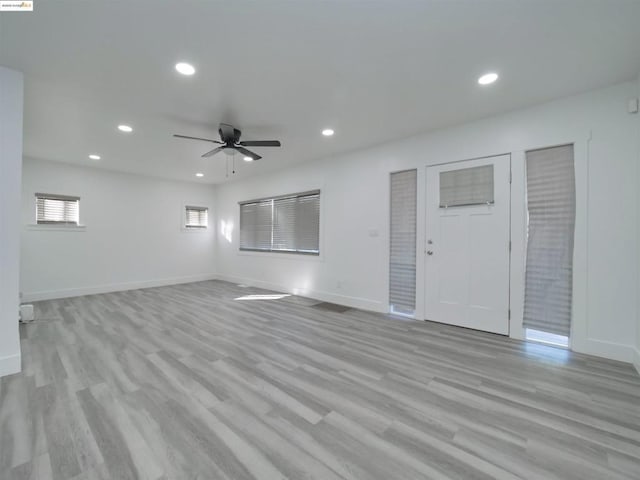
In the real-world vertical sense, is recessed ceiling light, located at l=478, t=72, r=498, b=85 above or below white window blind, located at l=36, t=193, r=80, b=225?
above

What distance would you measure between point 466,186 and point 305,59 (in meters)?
2.50

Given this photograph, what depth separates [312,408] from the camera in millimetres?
1804

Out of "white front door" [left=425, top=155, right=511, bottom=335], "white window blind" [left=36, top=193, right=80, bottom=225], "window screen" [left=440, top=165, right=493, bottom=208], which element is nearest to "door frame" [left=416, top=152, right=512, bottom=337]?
"white front door" [left=425, top=155, right=511, bottom=335]

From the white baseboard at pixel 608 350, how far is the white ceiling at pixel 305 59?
99.7 inches

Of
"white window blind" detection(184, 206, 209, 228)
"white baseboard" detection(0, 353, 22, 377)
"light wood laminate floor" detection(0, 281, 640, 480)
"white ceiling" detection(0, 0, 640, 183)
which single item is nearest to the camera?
"light wood laminate floor" detection(0, 281, 640, 480)

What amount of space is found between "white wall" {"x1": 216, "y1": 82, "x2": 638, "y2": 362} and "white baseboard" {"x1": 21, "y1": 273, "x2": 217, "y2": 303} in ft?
11.9

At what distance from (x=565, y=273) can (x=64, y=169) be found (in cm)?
811

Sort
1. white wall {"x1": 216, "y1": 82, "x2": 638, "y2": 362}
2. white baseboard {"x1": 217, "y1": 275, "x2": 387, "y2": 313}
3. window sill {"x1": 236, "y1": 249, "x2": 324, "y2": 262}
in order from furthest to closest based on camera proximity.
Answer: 1. window sill {"x1": 236, "y1": 249, "x2": 324, "y2": 262}
2. white baseboard {"x1": 217, "y1": 275, "x2": 387, "y2": 313}
3. white wall {"x1": 216, "y1": 82, "x2": 638, "y2": 362}

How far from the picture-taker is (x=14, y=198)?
2291 mm

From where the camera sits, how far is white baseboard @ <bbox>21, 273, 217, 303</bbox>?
188 inches

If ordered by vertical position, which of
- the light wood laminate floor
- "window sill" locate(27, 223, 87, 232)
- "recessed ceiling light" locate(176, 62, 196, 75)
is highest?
"recessed ceiling light" locate(176, 62, 196, 75)

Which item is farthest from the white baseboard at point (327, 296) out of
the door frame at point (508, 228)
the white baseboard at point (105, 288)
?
the white baseboard at point (105, 288)

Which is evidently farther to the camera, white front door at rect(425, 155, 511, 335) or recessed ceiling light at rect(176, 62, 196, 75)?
white front door at rect(425, 155, 511, 335)

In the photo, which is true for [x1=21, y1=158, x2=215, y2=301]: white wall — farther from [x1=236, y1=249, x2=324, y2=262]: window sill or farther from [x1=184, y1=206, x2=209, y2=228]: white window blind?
[x1=236, y1=249, x2=324, y2=262]: window sill
